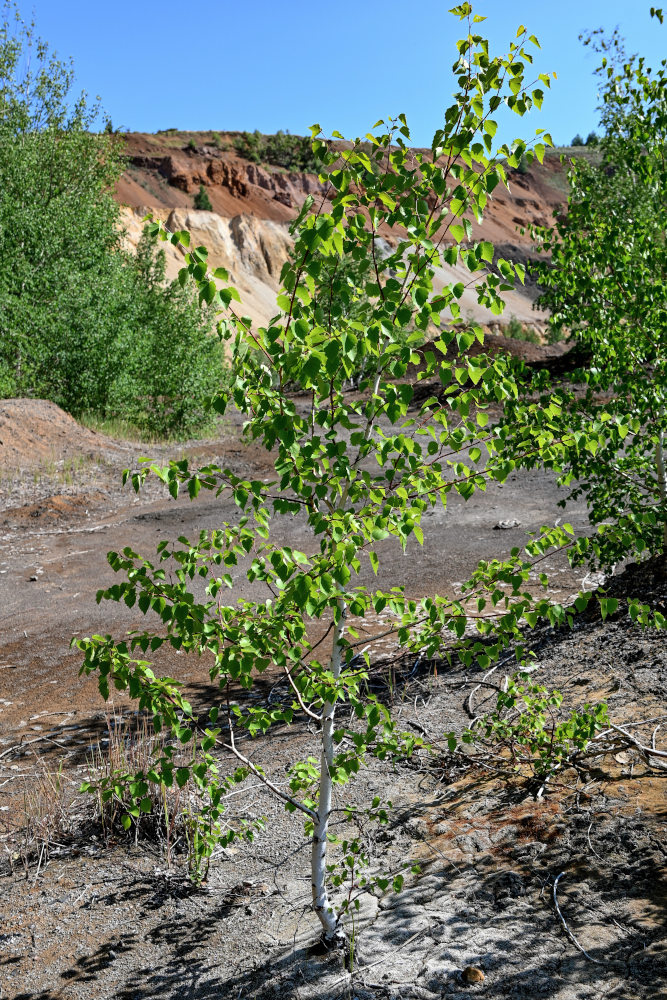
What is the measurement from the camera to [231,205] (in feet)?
216

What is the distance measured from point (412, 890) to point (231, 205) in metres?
68.6

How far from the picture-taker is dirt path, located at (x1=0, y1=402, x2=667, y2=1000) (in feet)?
9.49

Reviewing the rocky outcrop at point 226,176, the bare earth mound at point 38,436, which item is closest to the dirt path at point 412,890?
the bare earth mound at point 38,436

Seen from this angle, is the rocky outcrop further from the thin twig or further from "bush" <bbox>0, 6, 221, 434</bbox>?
the thin twig

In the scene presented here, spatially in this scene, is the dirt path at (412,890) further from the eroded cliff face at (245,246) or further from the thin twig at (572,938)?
the eroded cliff face at (245,246)

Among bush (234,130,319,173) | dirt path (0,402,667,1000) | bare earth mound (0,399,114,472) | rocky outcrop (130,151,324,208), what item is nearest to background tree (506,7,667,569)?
dirt path (0,402,667,1000)

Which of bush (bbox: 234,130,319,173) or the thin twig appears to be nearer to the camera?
the thin twig

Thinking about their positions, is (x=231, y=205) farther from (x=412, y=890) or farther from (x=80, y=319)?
(x=412, y=890)

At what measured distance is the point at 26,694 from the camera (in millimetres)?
6473

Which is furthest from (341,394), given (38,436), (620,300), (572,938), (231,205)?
(231,205)

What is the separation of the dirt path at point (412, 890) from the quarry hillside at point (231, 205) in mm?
40923

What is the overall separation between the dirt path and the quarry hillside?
40.9 m

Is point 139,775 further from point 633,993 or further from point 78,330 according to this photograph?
point 78,330

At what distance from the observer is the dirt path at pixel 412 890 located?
2.89 m
